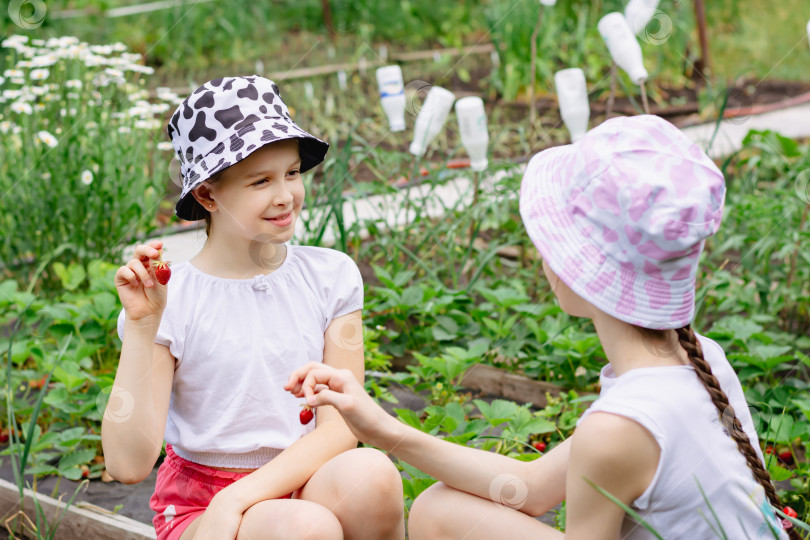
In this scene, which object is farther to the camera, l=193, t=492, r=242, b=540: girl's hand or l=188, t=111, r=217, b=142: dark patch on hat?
l=188, t=111, r=217, b=142: dark patch on hat

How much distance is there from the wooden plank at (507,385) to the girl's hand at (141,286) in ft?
4.10

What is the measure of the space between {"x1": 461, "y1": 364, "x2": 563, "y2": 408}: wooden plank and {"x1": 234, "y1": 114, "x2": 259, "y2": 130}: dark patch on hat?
1.19 m

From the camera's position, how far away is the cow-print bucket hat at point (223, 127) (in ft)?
→ 5.06

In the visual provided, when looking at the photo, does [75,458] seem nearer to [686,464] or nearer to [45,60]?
[686,464]

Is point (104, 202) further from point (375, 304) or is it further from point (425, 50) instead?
point (425, 50)

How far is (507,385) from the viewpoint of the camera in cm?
252

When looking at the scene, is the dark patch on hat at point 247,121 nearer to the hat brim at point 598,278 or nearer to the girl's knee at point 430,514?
the hat brim at point 598,278

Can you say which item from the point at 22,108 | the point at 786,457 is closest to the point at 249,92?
the point at 786,457

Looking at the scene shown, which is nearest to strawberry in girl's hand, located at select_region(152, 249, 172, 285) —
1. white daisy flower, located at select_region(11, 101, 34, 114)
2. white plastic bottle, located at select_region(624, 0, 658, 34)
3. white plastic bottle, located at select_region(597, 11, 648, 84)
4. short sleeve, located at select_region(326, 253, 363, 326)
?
short sleeve, located at select_region(326, 253, 363, 326)

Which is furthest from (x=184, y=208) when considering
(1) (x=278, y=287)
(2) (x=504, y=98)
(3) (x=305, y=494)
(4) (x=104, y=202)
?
(2) (x=504, y=98)

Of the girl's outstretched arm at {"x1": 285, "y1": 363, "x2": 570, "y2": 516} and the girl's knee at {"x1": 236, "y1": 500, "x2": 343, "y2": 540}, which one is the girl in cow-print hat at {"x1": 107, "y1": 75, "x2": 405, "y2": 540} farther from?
the girl's outstretched arm at {"x1": 285, "y1": 363, "x2": 570, "y2": 516}

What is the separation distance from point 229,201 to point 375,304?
1.10 meters

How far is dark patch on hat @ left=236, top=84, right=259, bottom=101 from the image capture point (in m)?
1.60

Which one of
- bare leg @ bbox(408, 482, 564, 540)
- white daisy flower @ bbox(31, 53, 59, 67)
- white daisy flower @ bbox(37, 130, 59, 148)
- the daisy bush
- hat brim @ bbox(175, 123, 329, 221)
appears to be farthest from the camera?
white daisy flower @ bbox(31, 53, 59, 67)
